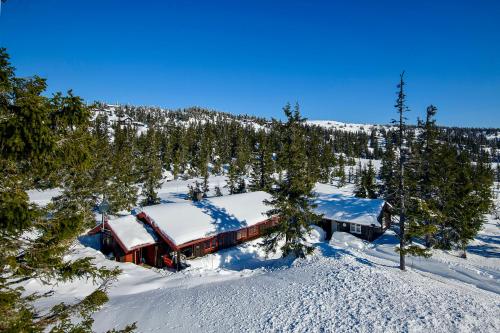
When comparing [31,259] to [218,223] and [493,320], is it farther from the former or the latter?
[218,223]

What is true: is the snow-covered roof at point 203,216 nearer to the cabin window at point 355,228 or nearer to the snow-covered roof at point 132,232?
the snow-covered roof at point 132,232

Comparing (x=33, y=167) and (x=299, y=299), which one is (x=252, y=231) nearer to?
(x=299, y=299)

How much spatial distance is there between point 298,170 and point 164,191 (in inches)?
1681

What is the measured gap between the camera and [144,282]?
71.9 ft

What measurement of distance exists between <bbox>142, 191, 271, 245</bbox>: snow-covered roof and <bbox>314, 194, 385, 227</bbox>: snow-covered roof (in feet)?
30.1

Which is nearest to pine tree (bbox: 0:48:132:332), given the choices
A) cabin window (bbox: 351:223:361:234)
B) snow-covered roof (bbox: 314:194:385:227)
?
snow-covered roof (bbox: 314:194:385:227)

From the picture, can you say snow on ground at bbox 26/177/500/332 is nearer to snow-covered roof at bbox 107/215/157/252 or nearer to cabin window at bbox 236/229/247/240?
snow-covered roof at bbox 107/215/157/252

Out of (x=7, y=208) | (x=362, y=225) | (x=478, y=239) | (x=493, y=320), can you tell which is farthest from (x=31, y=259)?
(x=478, y=239)

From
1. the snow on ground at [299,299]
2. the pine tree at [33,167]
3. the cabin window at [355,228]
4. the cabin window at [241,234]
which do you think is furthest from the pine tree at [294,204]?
the pine tree at [33,167]

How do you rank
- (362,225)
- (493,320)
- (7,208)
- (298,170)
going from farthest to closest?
(362,225) → (298,170) → (493,320) → (7,208)

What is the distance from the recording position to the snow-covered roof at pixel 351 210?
38.3 metres

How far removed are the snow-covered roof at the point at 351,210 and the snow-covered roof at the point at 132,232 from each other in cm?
1994

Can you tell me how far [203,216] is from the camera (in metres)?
31.2

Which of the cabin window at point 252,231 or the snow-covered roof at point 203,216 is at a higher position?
the snow-covered roof at point 203,216
